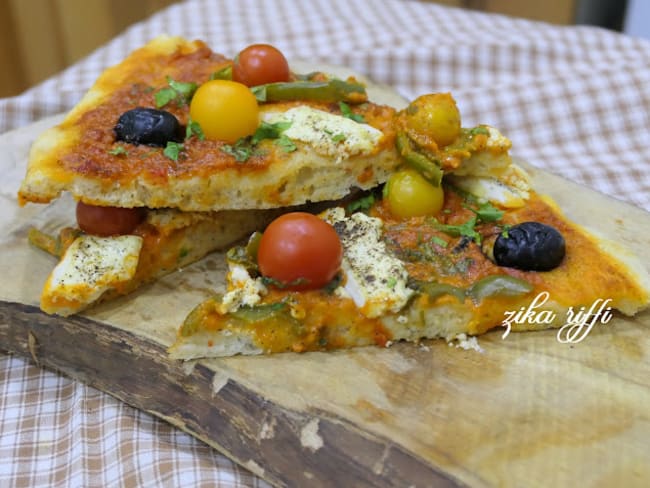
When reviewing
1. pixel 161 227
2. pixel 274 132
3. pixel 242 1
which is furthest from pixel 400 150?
pixel 242 1

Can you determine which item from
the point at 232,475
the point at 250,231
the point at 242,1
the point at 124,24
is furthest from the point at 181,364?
the point at 124,24

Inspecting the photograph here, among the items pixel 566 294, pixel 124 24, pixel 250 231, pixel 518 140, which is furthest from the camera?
pixel 124 24

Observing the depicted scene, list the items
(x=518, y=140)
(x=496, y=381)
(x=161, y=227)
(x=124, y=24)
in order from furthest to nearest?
1. (x=124, y=24)
2. (x=518, y=140)
3. (x=161, y=227)
4. (x=496, y=381)

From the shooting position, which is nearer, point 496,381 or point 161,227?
point 496,381

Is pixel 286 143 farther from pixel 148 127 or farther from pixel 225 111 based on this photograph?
pixel 148 127

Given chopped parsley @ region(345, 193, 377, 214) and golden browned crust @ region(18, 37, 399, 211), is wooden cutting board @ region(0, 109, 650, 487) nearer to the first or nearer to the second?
golden browned crust @ region(18, 37, 399, 211)

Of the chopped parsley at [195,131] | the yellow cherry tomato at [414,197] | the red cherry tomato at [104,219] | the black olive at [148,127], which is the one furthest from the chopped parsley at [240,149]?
the yellow cherry tomato at [414,197]

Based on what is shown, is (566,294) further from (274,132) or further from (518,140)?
(518,140)

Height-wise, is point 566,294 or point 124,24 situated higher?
point 566,294

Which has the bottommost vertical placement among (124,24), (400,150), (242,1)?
(124,24)
